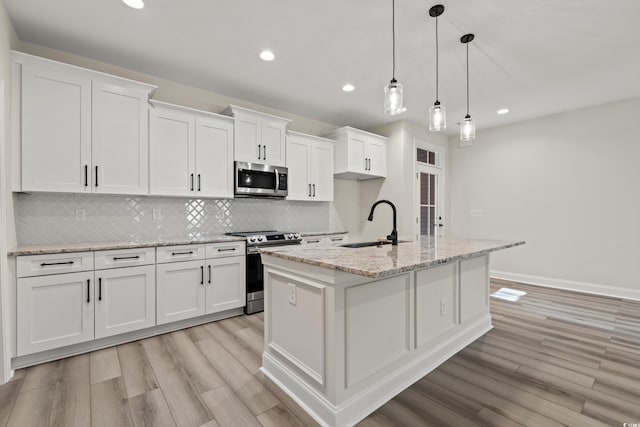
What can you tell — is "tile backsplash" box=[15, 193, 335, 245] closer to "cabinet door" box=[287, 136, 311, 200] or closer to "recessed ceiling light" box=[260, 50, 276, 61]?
"cabinet door" box=[287, 136, 311, 200]

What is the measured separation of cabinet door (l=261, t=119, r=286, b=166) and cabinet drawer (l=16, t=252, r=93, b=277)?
2113 mm

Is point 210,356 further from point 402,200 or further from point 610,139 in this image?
point 610,139

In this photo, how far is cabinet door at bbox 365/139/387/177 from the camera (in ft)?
15.5

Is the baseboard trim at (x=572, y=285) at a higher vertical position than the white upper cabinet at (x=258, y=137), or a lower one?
lower

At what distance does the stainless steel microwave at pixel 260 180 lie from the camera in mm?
3508

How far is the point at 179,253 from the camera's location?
2891 mm

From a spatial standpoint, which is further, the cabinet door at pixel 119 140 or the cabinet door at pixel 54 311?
the cabinet door at pixel 119 140

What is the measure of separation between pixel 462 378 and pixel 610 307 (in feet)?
9.85

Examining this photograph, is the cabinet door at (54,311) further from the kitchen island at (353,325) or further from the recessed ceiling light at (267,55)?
the recessed ceiling light at (267,55)

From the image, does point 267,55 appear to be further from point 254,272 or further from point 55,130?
point 254,272

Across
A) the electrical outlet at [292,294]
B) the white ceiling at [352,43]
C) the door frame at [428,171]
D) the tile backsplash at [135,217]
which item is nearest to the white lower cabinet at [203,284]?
the tile backsplash at [135,217]

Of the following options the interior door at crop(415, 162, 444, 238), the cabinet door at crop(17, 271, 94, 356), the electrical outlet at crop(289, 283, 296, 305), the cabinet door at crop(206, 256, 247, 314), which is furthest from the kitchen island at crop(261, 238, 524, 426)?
the interior door at crop(415, 162, 444, 238)

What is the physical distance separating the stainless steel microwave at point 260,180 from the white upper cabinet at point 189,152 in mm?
110

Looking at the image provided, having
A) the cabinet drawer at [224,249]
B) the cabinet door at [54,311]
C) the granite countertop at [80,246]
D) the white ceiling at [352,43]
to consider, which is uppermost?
the white ceiling at [352,43]
